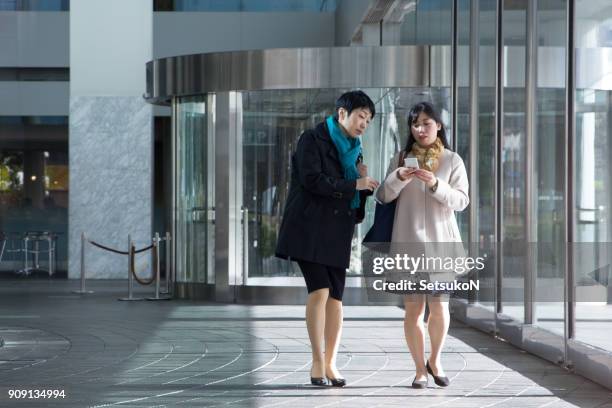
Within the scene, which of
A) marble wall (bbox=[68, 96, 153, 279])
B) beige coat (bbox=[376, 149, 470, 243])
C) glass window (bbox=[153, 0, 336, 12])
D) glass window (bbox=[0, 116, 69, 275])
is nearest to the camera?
beige coat (bbox=[376, 149, 470, 243])

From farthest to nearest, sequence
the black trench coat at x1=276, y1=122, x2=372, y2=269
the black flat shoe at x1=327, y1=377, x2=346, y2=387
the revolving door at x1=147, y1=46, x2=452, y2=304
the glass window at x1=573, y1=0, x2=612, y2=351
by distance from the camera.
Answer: the revolving door at x1=147, y1=46, x2=452, y2=304
the glass window at x1=573, y1=0, x2=612, y2=351
the black flat shoe at x1=327, y1=377, x2=346, y2=387
the black trench coat at x1=276, y1=122, x2=372, y2=269

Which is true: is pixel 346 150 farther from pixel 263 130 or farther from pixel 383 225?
pixel 263 130

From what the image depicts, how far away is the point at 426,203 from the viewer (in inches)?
249

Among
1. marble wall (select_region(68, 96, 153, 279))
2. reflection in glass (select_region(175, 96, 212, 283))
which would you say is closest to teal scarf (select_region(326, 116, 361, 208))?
reflection in glass (select_region(175, 96, 212, 283))

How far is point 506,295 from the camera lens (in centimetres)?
909

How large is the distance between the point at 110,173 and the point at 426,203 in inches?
472

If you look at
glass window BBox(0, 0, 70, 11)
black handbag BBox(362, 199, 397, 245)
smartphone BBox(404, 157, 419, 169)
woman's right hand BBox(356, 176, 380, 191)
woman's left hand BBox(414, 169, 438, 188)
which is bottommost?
black handbag BBox(362, 199, 397, 245)

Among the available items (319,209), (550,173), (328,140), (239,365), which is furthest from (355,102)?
(550,173)

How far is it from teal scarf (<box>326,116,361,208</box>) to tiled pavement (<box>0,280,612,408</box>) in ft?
3.63

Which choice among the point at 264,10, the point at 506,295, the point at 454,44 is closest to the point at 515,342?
the point at 506,295

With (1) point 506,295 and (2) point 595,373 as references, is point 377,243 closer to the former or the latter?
(2) point 595,373

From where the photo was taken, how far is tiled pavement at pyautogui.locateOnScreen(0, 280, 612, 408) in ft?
20.1

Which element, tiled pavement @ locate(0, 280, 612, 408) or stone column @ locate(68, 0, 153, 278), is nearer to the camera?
tiled pavement @ locate(0, 280, 612, 408)

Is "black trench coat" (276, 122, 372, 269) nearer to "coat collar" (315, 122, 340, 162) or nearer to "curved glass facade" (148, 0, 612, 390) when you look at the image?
"coat collar" (315, 122, 340, 162)
